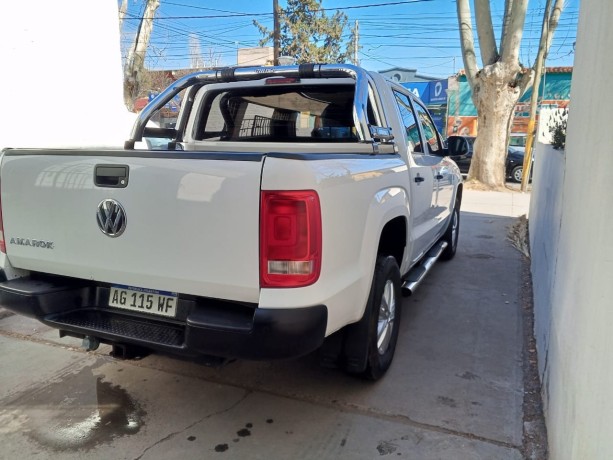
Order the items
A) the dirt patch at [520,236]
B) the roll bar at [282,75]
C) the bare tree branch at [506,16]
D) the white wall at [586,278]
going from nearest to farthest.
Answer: the white wall at [586,278]
the roll bar at [282,75]
the dirt patch at [520,236]
the bare tree branch at [506,16]

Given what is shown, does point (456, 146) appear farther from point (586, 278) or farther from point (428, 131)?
point (586, 278)

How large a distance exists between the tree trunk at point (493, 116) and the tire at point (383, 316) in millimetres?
11674

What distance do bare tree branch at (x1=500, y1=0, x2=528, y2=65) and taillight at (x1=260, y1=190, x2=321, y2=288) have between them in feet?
41.6

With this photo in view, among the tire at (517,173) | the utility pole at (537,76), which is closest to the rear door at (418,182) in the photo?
the utility pole at (537,76)

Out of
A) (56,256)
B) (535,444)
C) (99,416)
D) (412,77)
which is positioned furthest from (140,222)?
(412,77)

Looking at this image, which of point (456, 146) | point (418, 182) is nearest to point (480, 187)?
point (456, 146)

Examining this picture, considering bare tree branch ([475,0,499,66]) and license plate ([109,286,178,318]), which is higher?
bare tree branch ([475,0,499,66])

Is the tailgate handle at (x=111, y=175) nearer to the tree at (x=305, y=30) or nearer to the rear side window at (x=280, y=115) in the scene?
the rear side window at (x=280, y=115)

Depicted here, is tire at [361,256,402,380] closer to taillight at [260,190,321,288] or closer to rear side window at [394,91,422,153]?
taillight at [260,190,321,288]

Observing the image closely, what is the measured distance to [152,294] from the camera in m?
2.66

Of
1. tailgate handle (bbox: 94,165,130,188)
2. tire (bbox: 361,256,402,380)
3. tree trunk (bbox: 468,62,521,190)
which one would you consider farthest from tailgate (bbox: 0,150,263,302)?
tree trunk (bbox: 468,62,521,190)

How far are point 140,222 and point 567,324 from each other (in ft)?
6.98

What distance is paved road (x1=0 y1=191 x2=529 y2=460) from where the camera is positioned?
2.73 metres

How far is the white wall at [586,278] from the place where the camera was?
1.80 m
